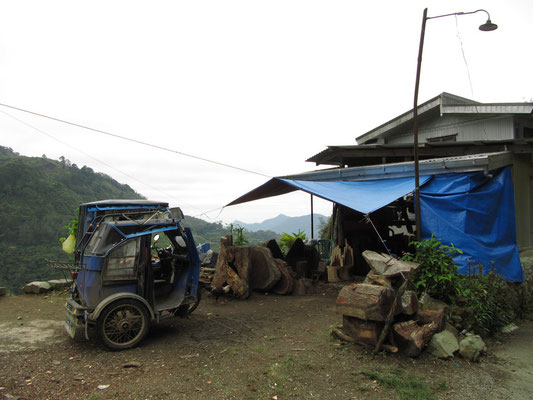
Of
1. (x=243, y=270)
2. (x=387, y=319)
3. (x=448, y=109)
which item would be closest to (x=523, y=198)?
(x=448, y=109)

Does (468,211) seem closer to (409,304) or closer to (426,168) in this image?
(426,168)

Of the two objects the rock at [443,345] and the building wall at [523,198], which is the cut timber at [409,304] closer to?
the rock at [443,345]

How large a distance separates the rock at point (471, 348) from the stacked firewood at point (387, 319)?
30 centimetres

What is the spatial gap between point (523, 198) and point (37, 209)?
2244 cm

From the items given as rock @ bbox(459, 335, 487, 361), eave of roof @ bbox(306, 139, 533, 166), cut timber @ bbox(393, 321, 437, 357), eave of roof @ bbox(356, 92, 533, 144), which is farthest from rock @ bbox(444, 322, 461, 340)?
eave of roof @ bbox(356, 92, 533, 144)

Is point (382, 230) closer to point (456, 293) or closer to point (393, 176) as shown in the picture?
point (393, 176)

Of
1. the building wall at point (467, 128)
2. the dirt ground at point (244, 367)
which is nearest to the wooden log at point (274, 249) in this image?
the dirt ground at point (244, 367)

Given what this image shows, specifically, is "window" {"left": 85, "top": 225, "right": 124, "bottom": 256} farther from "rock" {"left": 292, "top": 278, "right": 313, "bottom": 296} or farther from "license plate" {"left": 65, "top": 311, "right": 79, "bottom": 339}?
"rock" {"left": 292, "top": 278, "right": 313, "bottom": 296}

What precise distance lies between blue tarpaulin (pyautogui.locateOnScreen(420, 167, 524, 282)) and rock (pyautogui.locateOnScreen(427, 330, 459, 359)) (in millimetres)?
2224

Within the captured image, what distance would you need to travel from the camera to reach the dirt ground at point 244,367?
354 centimetres

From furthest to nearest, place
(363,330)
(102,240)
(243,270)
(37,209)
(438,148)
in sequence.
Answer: (37,209) < (438,148) < (243,270) < (102,240) < (363,330)

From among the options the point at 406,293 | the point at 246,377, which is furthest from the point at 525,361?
the point at 246,377

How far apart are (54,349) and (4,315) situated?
8.95 feet

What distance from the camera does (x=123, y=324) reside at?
4.72 m
